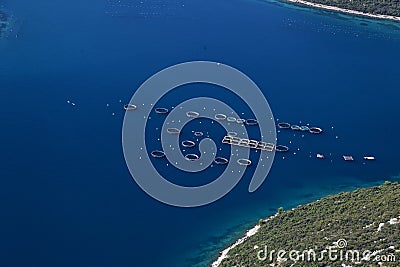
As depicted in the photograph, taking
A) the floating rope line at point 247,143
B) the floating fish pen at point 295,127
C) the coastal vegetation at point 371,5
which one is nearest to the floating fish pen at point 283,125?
the floating fish pen at point 295,127

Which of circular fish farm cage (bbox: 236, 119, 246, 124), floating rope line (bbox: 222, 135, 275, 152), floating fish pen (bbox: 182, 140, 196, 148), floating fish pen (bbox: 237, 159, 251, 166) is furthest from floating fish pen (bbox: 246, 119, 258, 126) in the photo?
floating fish pen (bbox: 182, 140, 196, 148)

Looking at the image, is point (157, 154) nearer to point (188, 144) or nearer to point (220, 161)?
point (188, 144)

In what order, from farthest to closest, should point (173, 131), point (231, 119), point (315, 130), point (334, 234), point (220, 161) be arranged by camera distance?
point (231, 119) < point (315, 130) < point (173, 131) < point (220, 161) < point (334, 234)

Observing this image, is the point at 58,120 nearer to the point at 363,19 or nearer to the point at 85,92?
the point at 85,92

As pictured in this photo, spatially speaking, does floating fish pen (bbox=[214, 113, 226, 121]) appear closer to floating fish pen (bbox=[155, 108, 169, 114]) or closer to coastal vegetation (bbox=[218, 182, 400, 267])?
floating fish pen (bbox=[155, 108, 169, 114])
